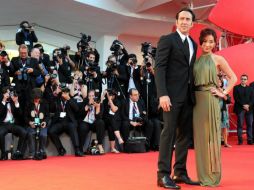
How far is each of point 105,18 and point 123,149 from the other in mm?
5803

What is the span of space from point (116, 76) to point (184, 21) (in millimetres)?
3954

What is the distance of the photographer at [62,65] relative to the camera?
7.05 meters

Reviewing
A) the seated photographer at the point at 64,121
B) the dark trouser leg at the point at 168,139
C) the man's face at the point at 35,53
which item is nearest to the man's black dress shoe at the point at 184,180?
the dark trouser leg at the point at 168,139

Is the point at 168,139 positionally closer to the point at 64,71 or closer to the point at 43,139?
the point at 43,139

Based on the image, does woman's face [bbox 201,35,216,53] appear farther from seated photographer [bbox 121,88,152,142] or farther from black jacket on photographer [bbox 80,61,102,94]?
black jacket on photographer [bbox 80,61,102,94]

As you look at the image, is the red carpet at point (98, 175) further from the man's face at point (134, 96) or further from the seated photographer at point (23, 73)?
the man's face at point (134, 96)

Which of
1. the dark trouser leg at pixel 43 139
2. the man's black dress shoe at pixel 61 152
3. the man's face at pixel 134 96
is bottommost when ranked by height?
the man's black dress shoe at pixel 61 152

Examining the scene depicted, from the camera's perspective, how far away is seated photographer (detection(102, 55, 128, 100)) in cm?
712

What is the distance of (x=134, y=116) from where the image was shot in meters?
6.90

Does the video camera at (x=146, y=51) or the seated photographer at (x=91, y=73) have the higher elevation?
the video camera at (x=146, y=51)

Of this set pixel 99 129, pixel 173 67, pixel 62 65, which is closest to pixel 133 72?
pixel 62 65

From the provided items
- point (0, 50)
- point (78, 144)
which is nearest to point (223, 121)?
point (78, 144)

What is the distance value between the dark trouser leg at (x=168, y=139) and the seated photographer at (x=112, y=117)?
11.3 ft

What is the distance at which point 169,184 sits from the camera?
10.1 feet
